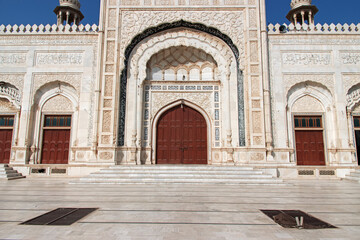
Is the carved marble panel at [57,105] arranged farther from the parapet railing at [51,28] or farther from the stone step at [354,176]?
the stone step at [354,176]

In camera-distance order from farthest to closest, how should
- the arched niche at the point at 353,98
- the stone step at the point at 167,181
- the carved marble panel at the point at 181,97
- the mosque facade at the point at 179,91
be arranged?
1. the carved marble panel at the point at 181,97
2. the arched niche at the point at 353,98
3. the mosque facade at the point at 179,91
4. the stone step at the point at 167,181

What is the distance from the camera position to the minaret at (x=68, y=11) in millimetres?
11508

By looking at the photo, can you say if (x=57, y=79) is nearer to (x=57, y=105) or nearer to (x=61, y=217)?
(x=57, y=105)

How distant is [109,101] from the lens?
316 inches

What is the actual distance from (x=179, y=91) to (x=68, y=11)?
7021mm

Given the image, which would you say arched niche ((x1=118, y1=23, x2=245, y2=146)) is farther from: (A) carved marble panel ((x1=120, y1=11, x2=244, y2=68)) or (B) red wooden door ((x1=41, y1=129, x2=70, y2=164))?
(B) red wooden door ((x1=41, y1=129, x2=70, y2=164))

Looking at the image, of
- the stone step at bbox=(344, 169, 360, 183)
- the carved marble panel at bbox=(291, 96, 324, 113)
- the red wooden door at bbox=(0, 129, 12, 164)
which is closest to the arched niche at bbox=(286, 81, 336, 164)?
the carved marble panel at bbox=(291, 96, 324, 113)

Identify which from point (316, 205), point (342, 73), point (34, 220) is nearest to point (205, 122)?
point (342, 73)

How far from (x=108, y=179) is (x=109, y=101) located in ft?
8.99

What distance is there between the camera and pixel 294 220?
278cm

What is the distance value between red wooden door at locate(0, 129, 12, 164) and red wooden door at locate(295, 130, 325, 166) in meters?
9.67

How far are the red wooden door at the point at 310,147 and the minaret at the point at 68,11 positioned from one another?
10.6 metres

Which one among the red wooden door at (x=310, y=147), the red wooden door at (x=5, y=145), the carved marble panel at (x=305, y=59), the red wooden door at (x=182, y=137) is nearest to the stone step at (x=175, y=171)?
the red wooden door at (x=182, y=137)

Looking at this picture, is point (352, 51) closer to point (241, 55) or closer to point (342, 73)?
point (342, 73)
